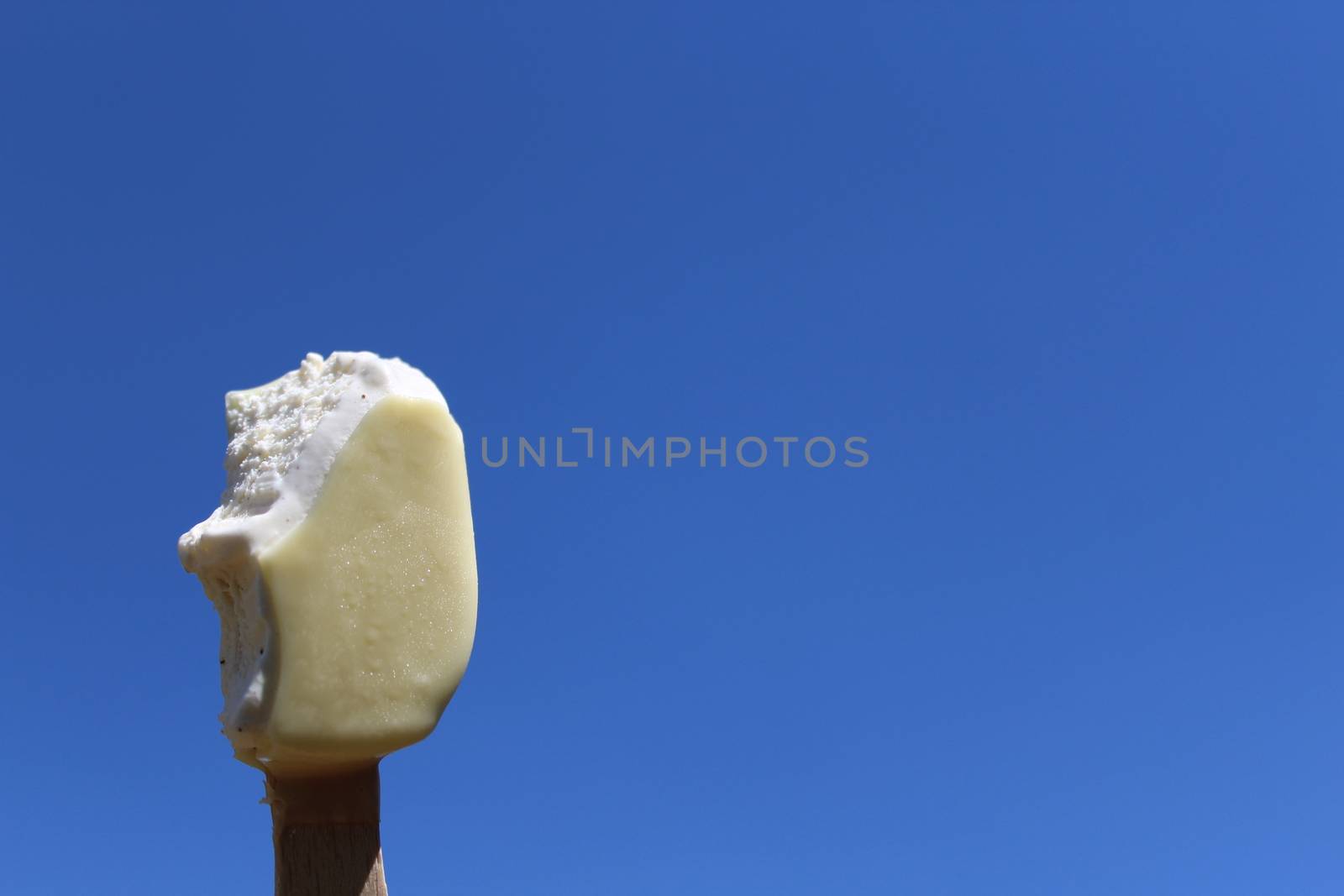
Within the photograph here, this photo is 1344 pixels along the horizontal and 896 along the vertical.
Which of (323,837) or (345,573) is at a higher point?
(345,573)

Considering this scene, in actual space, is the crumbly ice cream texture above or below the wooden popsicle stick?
above

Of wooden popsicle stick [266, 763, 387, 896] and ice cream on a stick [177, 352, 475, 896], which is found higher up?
ice cream on a stick [177, 352, 475, 896]

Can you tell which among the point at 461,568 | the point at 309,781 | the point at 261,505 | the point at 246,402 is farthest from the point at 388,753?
the point at 246,402

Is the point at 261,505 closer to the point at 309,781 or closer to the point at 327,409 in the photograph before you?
the point at 327,409

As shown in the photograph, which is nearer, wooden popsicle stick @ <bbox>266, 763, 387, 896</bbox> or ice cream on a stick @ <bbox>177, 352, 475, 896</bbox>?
ice cream on a stick @ <bbox>177, 352, 475, 896</bbox>

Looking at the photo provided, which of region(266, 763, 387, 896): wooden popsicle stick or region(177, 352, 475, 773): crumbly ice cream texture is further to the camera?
region(266, 763, 387, 896): wooden popsicle stick

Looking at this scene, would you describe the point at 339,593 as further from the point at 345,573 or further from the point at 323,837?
the point at 323,837

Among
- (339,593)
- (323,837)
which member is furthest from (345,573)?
(323,837)
